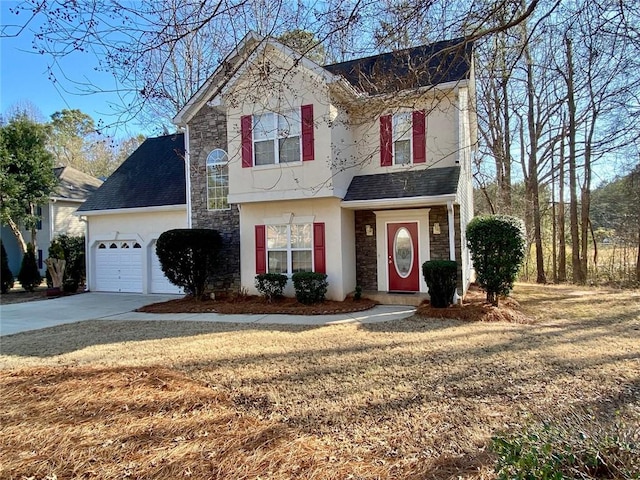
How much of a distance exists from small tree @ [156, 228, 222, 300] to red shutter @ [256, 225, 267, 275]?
1.32 m

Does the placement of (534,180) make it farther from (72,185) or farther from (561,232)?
(72,185)

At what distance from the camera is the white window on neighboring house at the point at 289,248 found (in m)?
11.3

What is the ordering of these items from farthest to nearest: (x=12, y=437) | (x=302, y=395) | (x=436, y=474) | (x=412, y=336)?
(x=412, y=336) → (x=302, y=395) → (x=12, y=437) → (x=436, y=474)

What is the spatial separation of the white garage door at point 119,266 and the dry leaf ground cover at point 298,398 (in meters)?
7.10

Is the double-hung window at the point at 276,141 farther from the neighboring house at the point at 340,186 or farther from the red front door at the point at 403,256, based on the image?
the red front door at the point at 403,256

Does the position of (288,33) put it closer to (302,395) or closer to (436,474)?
(302,395)

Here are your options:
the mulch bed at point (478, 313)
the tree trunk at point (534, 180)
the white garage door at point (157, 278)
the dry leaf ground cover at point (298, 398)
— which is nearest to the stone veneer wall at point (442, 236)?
the mulch bed at point (478, 313)

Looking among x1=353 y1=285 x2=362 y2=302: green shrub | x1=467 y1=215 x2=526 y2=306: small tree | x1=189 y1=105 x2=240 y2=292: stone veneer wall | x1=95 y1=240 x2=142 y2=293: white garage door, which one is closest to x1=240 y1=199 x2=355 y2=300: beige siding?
x1=353 y1=285 x2=362 y2=302: green shrub

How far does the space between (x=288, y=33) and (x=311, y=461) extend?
5066 millimetres

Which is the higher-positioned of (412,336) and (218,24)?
(218,24)

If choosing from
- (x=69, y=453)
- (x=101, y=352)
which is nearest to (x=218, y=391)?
(x=69, y=453)

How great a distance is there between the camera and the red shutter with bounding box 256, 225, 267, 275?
11672 mm

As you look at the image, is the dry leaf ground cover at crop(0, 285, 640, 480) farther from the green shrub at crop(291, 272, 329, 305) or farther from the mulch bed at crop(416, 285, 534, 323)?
the green shrub at crop(291, 272, 329, 305)

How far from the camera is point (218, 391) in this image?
14.6 ft
